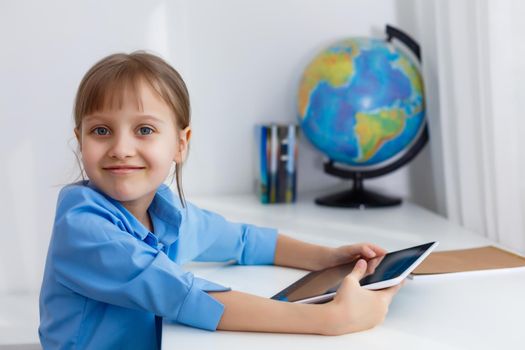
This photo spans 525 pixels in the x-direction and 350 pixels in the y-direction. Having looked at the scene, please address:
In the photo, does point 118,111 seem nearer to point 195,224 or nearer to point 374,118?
point 195,224

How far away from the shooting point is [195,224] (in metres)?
1.08

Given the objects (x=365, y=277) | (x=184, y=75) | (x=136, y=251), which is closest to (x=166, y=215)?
(x=136, y=251)

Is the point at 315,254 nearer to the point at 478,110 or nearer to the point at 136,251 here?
the point at 136,251

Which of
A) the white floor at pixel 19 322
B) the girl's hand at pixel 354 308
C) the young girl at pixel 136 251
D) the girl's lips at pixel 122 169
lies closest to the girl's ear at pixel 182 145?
the young girl at pixel 136 251

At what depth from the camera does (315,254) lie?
1087mm

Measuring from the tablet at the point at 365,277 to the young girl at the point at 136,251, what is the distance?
0.02 meters

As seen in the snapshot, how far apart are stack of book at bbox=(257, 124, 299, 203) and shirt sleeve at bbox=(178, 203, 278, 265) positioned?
543 mm

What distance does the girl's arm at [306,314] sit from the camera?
77cm

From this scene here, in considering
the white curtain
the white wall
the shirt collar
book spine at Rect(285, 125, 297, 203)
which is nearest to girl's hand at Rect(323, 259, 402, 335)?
the shirt collar

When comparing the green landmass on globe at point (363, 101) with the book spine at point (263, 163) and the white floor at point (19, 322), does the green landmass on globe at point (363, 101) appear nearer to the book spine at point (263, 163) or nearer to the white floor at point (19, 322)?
the book spine at point (263, 163)

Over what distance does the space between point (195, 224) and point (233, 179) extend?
754 millimetres

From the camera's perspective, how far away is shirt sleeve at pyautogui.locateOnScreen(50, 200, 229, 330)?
78 cm

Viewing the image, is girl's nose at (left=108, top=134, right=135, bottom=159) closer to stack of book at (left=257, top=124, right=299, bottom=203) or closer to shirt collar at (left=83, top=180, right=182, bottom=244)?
shirt collar at (left=83, top=180, right=182, bottom=244)

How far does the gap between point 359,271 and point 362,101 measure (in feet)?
2.31
